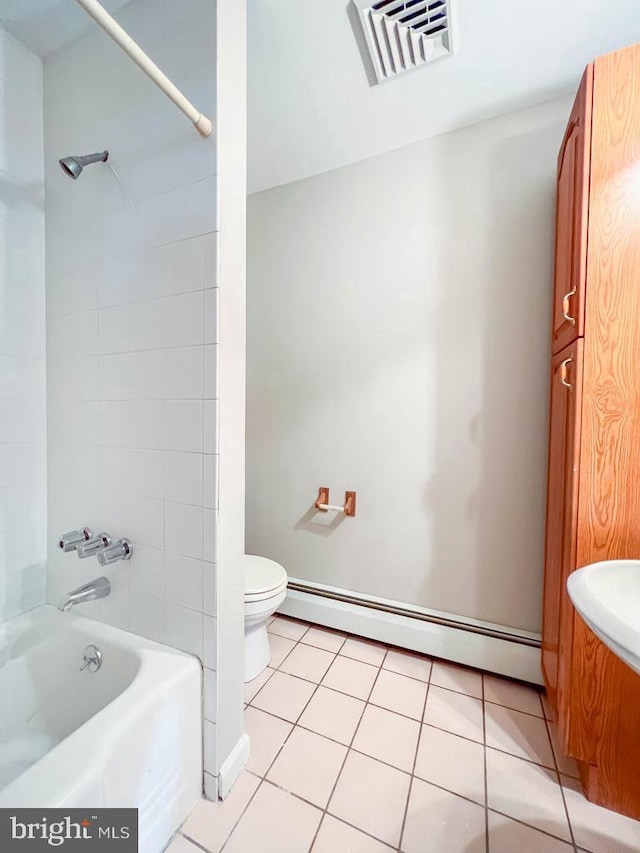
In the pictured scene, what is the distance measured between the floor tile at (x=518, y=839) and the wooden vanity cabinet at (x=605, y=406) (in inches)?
7.6

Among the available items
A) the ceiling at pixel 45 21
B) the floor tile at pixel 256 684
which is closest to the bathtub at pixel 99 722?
the floor tile at pixel 256 684

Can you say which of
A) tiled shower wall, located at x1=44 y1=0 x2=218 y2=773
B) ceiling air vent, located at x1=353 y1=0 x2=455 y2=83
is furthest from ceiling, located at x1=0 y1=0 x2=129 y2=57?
ceiling air vent, located at x1=353 y1=0 x2=455 y2=83

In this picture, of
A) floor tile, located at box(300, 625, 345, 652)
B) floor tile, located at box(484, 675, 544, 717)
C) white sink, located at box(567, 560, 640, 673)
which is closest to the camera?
white sink, located at box(567, 560, 640, 673)

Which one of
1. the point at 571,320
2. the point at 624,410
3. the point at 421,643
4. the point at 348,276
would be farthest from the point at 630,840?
the point at 348,276

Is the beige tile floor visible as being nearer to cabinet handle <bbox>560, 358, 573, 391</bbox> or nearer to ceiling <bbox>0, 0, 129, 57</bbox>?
cabinet handle <bbox>560, 358, 573, 391</bbox>

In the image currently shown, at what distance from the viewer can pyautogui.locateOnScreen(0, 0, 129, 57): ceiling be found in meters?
1.01

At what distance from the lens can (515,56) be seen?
3.76 ft

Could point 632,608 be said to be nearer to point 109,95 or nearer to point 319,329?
point 319,329

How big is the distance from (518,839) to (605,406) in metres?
1.16

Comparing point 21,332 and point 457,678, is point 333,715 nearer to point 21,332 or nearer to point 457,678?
point 457,678

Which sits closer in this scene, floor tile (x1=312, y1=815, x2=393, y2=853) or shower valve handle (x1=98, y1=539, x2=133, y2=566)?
floor tile (x1=312, y1=815, x2=393, y2=853)

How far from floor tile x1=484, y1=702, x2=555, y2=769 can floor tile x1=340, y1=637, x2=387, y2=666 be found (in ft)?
1.49

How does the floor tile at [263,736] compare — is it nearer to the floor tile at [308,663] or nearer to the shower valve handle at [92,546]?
the floor tile at [308,663]

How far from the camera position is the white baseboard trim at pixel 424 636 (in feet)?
4.49
